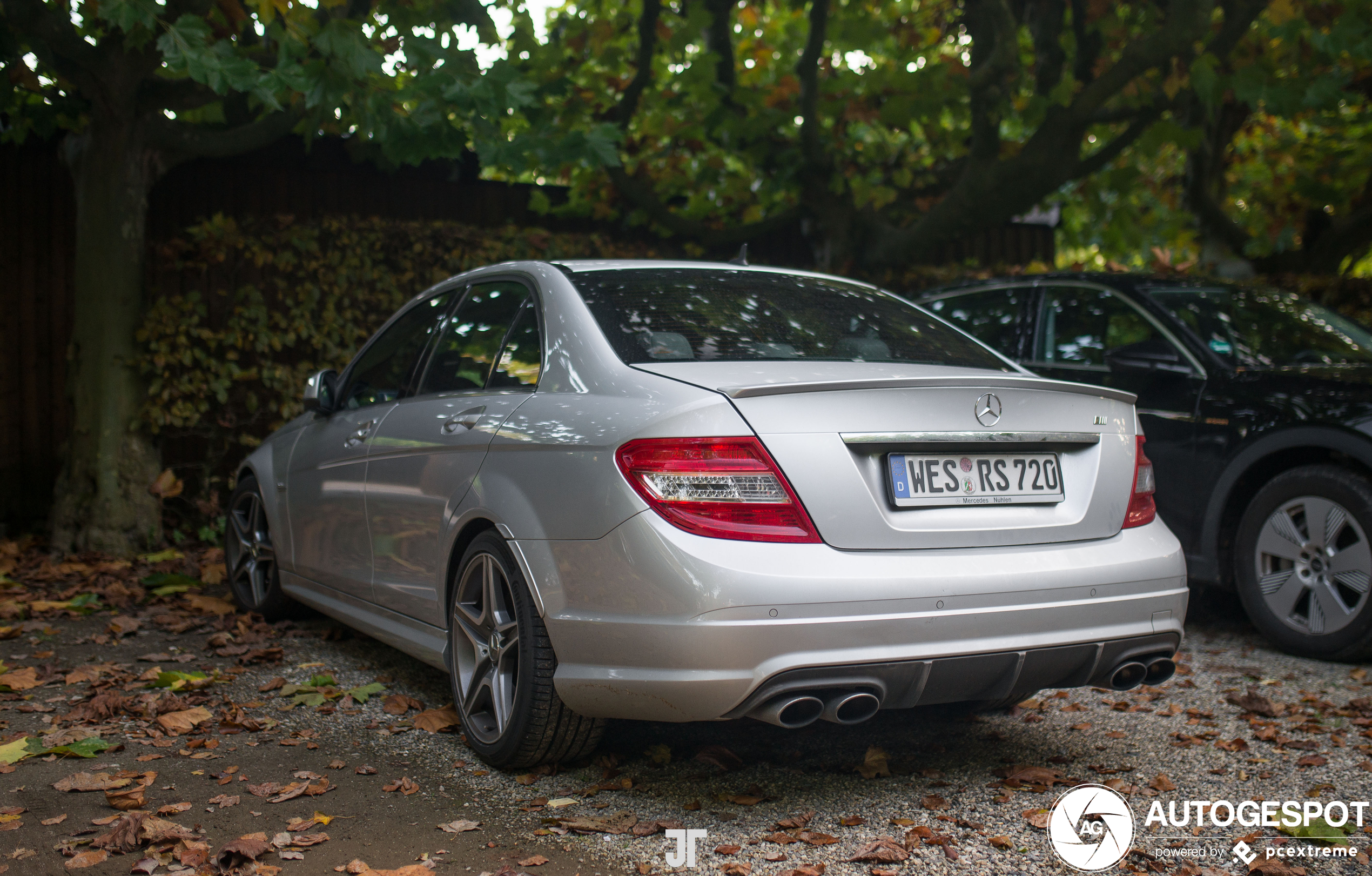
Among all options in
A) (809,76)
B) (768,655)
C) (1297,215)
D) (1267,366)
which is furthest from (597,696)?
(1297,215)

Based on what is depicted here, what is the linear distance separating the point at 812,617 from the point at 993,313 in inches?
163

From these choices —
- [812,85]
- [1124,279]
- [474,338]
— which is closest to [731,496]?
[474,338]

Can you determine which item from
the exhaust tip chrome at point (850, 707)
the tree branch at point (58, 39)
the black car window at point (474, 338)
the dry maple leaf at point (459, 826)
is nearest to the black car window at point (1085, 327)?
the black car window at point (474, 338)

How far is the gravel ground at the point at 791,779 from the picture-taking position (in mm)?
2887

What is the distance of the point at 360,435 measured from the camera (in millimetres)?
4496

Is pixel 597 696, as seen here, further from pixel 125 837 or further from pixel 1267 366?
pixel 1267 366

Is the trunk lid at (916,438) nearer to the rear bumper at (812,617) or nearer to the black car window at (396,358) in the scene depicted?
the rear bumper at (812,617)

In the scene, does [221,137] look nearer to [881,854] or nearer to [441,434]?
[441,434]

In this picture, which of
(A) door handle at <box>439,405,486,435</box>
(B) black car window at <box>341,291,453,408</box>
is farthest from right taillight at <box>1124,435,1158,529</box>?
(B) black car window at <box>341,291,453,408</box>

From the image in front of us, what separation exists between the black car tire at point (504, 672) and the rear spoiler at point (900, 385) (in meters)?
0.87

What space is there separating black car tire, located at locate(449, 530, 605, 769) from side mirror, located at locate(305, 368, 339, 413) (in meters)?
1.59

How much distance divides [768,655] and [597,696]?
0.53 m

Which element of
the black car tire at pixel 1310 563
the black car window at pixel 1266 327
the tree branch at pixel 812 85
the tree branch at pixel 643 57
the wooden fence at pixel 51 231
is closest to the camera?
the black car tire at pixel 1310 563

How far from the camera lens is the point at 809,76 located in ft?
30.4
